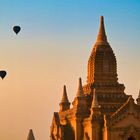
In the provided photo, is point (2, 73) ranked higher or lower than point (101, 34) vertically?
lower

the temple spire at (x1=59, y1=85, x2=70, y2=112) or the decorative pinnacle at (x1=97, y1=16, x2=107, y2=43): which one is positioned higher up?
the decorative pinnacle at (x1=97, y1=16, x2=107, y2=43)

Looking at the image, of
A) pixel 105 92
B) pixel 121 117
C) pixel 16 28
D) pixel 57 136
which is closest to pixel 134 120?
pixel 121 117

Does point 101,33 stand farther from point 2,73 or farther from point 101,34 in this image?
point 2,73

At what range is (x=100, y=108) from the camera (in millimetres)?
64688

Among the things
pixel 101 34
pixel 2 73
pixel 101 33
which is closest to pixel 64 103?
pixel 101 34

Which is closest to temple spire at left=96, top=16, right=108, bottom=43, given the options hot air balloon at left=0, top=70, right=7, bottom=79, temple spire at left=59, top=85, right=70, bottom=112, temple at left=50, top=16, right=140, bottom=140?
temple at left=50, top=16, right=140, bottom=140

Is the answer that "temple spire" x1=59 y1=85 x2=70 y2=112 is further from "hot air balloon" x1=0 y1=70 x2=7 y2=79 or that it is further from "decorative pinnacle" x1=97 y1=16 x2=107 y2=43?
"hot air balloon" x1=0 y1=70 x2=7 y2=79

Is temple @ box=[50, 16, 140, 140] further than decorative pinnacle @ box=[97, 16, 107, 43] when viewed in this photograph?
No

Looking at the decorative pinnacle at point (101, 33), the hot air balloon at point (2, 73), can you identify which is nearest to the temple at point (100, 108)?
the decorative pinnacle at point (101, 33)

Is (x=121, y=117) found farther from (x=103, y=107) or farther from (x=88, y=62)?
(x=88, y=62)

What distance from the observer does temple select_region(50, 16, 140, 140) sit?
204ft

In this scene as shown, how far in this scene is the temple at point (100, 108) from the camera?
6209cm

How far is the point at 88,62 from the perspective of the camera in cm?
7219

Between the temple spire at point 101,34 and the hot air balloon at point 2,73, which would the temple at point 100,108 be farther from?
the hot air balloon at point 2,73
